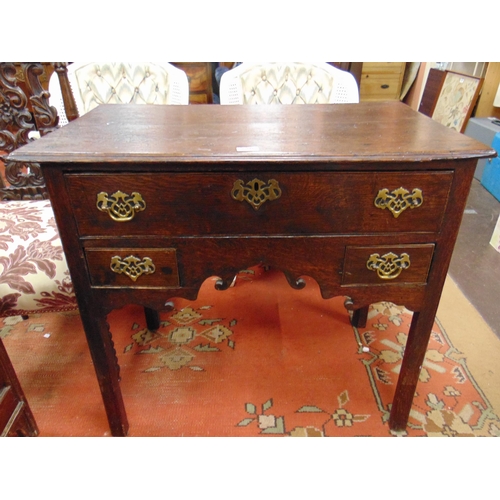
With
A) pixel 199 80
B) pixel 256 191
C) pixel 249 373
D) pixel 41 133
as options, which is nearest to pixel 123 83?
pixel 41 133

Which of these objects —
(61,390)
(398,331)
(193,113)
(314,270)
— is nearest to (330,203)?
(314,270)

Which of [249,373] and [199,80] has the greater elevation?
[199,80]

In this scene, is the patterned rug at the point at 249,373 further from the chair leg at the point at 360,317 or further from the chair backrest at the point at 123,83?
the chair backrest at the point at 123,83

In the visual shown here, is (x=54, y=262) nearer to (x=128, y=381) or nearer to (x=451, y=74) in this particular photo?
(x=128, y=381)

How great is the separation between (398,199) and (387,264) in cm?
15

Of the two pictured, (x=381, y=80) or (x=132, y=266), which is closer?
(x=132, y=266)

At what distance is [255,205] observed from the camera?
783mm

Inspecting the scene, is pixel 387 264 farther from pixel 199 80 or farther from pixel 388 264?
pixel 199 80

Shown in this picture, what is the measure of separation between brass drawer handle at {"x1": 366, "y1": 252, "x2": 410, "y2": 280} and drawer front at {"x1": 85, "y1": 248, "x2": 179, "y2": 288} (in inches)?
17.1

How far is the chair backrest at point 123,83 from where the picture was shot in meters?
1.53

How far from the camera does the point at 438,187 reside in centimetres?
77

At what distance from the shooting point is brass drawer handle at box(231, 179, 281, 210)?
2.51 feet

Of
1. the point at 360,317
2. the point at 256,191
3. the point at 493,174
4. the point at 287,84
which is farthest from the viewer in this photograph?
the point at 493,174

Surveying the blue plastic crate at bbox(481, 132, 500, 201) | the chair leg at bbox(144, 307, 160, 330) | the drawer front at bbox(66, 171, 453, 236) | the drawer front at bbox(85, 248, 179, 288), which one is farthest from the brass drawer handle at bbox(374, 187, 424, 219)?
the blue plastic crate at bbox(481, 132, 500, 201)
